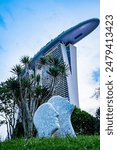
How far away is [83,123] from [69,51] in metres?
28.6

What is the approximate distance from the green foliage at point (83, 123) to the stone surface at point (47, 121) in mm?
19361

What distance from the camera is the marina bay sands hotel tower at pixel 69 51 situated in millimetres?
53656

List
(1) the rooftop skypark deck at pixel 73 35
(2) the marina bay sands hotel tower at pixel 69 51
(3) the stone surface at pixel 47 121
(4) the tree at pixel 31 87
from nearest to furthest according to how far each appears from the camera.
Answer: (3) the stone surface at pixel 47 121
(4) the tree at pixel 31 87
(2) the marina bay sands hotel tower at pixel 69 51
(1) the rooftop skypark deck at pixel 73 35

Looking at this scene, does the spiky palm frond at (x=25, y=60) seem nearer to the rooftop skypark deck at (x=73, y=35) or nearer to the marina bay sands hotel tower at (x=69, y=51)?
the marina bay sands hotel tower at (x=69, y=51)

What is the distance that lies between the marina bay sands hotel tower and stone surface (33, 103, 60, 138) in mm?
40697

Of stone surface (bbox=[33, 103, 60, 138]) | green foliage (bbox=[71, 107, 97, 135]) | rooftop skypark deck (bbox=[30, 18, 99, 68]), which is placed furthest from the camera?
rooftop skypark deck (bbox=[30, 18, 99, 68])

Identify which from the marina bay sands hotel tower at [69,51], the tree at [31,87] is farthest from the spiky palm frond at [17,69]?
the marina bay sands hotel tower at [69,51]

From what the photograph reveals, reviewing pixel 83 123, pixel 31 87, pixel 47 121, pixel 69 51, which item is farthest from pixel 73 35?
pixel 47 121

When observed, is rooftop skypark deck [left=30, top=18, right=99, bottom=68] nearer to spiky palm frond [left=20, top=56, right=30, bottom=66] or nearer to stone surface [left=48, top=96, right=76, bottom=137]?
spiky palm frond [left=20, top=56, right=30, bottom=66]

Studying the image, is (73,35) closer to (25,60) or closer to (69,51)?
(69,51)

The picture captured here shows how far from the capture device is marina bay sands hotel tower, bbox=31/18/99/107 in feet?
176

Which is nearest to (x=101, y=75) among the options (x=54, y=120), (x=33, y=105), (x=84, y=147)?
(x=84, y=147)

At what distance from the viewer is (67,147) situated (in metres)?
4.78

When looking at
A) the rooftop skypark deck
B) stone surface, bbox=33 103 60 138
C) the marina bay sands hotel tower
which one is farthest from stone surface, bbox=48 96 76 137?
the rooftop skypark deck
